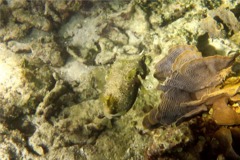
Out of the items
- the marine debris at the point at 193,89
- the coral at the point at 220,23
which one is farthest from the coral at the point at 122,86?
the coral at the point at 220,23

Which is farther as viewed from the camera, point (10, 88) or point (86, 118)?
point (10, 88)

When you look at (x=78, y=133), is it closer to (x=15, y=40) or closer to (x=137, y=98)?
(x=137, y=98)

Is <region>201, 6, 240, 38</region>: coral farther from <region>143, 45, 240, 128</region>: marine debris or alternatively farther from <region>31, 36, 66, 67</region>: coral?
<region>31, 36, 66, 67</region>: coral

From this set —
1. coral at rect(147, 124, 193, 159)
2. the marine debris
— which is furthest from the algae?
the marine debris

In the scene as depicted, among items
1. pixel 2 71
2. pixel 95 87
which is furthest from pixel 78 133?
pixel 2 71

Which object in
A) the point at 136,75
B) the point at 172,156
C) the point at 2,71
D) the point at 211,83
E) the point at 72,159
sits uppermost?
the point at 211,83

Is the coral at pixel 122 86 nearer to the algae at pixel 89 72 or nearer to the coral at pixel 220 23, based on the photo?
the algae at pixel 89 72

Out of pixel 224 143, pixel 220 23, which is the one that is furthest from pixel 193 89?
pixel 220 23

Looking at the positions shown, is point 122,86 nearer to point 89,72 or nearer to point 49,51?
point 89,72
